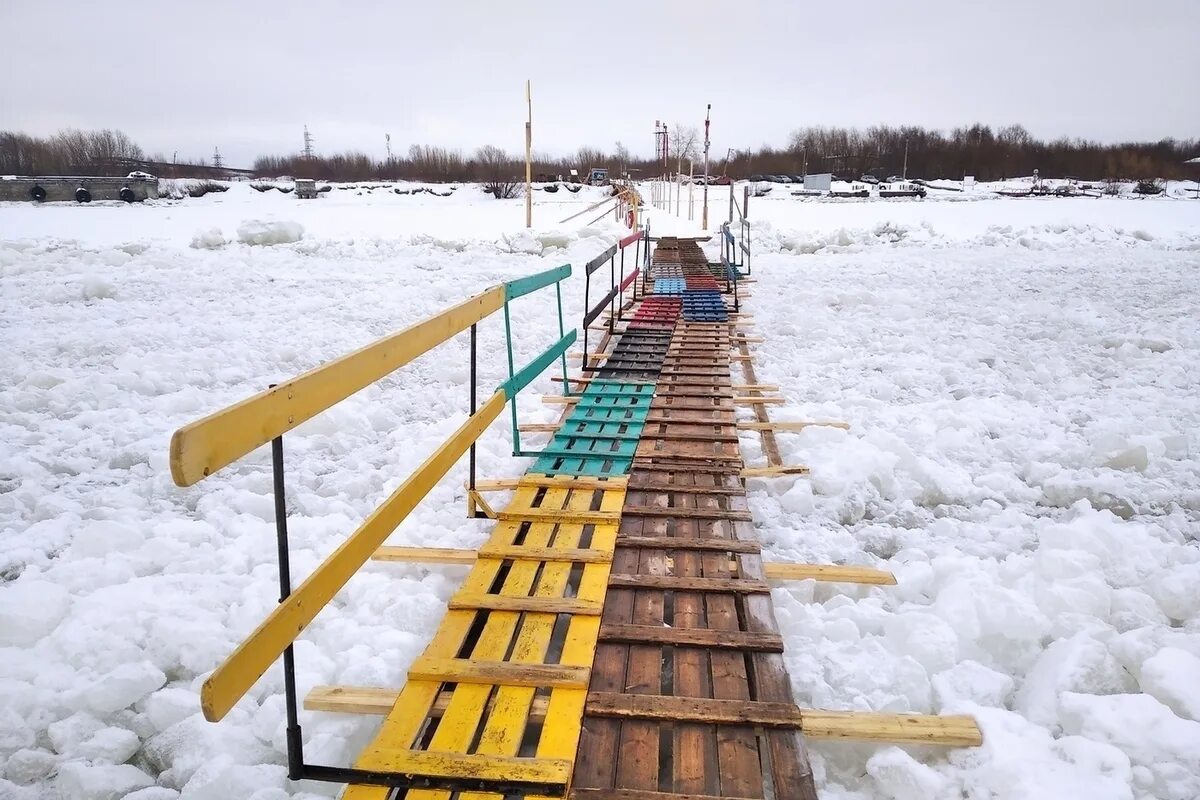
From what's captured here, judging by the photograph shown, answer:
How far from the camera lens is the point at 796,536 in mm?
4176

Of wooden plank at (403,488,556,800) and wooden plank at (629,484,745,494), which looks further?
wooden plank at (629,484,745,494)

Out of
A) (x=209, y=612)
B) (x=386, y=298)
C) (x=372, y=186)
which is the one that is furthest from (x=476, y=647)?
(x=372, y=186)

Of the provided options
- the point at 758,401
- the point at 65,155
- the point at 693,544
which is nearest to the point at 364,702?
the point at 693,544

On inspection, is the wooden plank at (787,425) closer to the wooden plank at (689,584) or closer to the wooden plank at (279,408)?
the wooden plank at (689,584)

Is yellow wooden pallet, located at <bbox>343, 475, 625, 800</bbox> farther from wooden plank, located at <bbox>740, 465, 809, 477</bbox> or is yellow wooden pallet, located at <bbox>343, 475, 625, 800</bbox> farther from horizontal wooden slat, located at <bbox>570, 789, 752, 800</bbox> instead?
wooden plank, located at <bbox>740, 465, 809, 477</bbox>

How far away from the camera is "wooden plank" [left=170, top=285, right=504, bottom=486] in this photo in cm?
170

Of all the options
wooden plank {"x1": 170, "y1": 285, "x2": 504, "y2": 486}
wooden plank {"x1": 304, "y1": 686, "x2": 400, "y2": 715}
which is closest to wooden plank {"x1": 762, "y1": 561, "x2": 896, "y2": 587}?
→ wooden plank {"x1": 304, "y1": 686, "x2": 400, "y2": 715}

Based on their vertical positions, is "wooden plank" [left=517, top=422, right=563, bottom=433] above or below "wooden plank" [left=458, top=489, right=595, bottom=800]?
above

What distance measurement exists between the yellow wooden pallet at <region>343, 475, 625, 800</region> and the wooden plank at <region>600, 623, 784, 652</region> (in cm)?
10

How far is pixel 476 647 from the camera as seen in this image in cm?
297

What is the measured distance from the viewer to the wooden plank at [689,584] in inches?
134

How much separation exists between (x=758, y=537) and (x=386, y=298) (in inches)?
382

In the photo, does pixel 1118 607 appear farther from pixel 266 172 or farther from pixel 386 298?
pixel 266 172

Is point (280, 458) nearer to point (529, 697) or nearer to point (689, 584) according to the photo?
point (529, 697)
